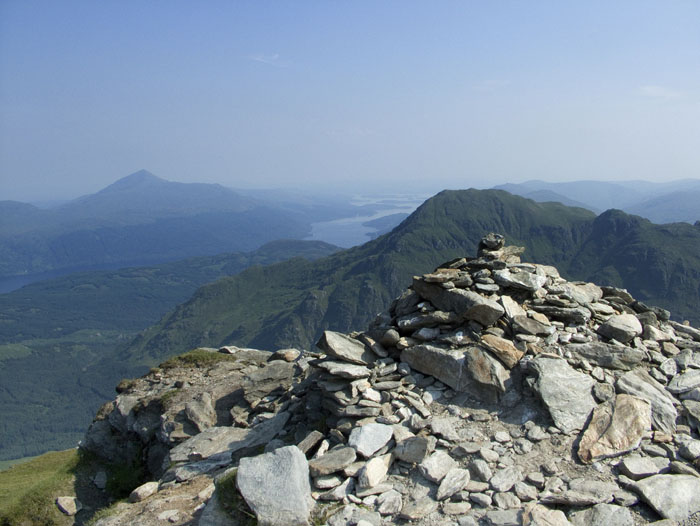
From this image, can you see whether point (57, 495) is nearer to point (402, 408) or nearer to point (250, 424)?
point (250, 424)

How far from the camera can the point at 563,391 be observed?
563 inches

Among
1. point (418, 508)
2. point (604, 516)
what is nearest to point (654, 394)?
point (604, 516)

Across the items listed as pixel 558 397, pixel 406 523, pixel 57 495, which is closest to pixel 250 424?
pixel 57 495

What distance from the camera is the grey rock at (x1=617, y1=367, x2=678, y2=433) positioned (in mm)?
13477

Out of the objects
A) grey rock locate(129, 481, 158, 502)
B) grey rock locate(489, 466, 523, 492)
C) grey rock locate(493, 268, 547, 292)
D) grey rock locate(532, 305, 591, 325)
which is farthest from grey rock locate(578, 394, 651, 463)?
grey rock locate(129, 481, 158, 502)

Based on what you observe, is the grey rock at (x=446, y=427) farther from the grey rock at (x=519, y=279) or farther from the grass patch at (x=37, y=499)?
the grass patch at (x=37, y=499)

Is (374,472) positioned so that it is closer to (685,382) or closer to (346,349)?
(346,349)

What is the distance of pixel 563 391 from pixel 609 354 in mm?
3131

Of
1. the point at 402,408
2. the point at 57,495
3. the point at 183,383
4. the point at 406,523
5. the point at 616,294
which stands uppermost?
the point at 616,294

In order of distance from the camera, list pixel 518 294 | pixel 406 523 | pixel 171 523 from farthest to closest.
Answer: pixel 518 294
pixel 171 523
pixel 406 523

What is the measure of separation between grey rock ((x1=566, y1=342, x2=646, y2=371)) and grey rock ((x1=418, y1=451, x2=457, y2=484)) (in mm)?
6985

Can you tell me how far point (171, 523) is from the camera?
12.6 metres

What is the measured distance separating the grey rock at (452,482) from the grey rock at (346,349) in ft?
19.3

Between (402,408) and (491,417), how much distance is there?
2.93 meters
